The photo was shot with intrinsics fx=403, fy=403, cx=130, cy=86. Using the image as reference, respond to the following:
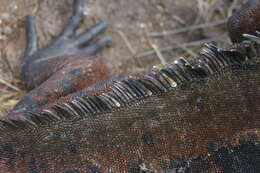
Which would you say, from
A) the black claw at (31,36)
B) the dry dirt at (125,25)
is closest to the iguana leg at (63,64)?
the black claw at (31,36)

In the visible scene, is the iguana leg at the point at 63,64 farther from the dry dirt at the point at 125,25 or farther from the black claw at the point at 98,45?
the dry dirt at the point at 125,25

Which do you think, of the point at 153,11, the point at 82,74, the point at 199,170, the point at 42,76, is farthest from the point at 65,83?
the point at 153,11

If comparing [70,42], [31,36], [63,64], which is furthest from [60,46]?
[63,64]

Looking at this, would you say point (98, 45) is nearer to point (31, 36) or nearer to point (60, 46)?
point (60, 46)

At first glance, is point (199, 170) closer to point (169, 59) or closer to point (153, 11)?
point (169, 59)

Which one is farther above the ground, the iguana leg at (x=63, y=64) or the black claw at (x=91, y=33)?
the black claw at (x=91, y=33)

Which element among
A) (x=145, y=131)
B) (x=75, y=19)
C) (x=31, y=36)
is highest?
(x=75, y=19)

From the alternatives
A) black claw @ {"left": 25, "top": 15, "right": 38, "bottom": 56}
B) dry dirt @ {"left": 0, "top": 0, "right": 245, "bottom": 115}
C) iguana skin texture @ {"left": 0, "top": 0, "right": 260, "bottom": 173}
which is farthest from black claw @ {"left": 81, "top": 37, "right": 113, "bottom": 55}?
iguana skin texture @ {"left": 0, "top": 0, "right": 260, "bottom": 173}

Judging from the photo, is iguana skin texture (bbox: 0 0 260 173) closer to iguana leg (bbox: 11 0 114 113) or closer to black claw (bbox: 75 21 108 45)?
iguana leg (bbox: 11 0 114 113)
